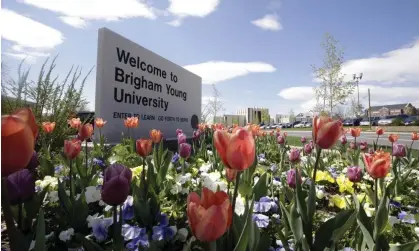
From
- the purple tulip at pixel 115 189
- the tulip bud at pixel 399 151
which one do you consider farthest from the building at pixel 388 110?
the purple tulip at pixel 115 189

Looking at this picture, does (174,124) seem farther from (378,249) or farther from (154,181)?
(378,249)

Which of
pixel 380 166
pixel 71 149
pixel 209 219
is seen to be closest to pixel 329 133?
pixel 380 166

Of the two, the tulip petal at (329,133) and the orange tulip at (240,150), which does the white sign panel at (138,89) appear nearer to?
the tulip petal at (329,133)

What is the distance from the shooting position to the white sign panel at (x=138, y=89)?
5562 millimetres

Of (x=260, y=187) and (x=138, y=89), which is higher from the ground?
(x=138, y=89)

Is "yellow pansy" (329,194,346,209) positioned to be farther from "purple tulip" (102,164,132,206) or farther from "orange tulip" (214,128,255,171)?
"purple tulip" (102,164,132,206)

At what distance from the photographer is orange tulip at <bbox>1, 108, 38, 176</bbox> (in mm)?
495

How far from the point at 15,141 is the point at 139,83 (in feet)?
20.8

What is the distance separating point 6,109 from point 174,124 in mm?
4756

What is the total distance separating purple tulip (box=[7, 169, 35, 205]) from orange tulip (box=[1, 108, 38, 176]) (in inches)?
30.3

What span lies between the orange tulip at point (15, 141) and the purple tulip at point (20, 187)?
770mm

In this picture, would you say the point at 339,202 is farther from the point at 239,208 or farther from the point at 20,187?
the point at 20,187

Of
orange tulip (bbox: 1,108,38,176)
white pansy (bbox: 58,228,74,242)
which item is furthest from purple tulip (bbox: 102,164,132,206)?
white pansy (bbox: 58,228,74,242)

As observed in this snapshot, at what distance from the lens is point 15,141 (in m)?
0.51
